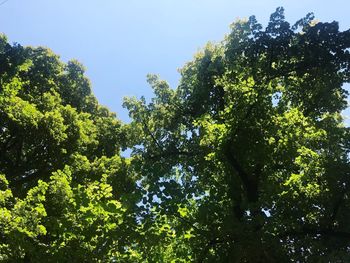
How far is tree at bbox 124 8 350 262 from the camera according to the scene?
9816 millimetres

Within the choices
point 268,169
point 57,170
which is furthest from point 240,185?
point 57,170

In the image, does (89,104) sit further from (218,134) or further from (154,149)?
(218,134)

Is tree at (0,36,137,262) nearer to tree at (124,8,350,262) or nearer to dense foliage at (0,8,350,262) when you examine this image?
dense foliage at (0,8,350,262)

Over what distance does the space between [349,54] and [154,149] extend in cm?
912

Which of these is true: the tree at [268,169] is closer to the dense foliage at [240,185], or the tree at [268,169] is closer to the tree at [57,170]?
the dense foliage at [240,185]

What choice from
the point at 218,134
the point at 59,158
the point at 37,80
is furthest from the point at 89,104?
the point at 218,134

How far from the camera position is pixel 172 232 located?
10.6 meters

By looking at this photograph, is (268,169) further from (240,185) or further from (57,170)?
(57,170)

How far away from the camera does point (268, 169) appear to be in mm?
12289

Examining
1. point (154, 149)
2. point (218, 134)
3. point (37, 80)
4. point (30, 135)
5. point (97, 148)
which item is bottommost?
point (218, 134)

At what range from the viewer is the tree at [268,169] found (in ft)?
32.2

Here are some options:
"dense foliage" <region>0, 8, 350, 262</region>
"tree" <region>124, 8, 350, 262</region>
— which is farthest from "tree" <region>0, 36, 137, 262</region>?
"tree" <region>124, 8, 350, 262</region>

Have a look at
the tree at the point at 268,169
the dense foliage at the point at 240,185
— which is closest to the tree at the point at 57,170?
the dense foliage at the point at 240,185

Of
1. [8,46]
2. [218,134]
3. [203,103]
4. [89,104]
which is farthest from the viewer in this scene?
[89,104]
